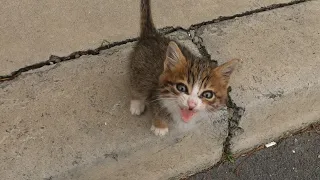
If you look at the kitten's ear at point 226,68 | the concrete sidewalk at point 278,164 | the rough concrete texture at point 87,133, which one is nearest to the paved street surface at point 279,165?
the concrete sidewalk at point 278,164

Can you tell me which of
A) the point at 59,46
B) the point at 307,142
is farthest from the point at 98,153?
→ the point at 307,142

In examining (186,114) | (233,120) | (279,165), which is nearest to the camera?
(186,114)

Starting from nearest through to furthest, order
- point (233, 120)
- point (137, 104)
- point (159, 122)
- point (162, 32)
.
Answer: point (159, 122) < point (137, 104) < point (233, 120) < point (162, 32)

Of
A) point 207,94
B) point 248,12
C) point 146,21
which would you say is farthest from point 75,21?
point 207,94

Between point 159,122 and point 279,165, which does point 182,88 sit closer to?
point 159,122

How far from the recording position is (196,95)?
2.15 m

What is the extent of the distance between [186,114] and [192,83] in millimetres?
209

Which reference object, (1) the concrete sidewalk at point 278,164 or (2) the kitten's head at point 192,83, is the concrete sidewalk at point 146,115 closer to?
(1) the concrete sidewalk at point 278,164

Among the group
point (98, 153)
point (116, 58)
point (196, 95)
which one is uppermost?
point (196, 95)

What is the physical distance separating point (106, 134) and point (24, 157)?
438 mm

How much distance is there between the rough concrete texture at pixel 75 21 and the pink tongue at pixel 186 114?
93cm

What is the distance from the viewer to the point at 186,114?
231 cm

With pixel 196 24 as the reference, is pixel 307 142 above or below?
below

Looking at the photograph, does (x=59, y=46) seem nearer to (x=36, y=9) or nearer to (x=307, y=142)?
(x=36, y=9)
